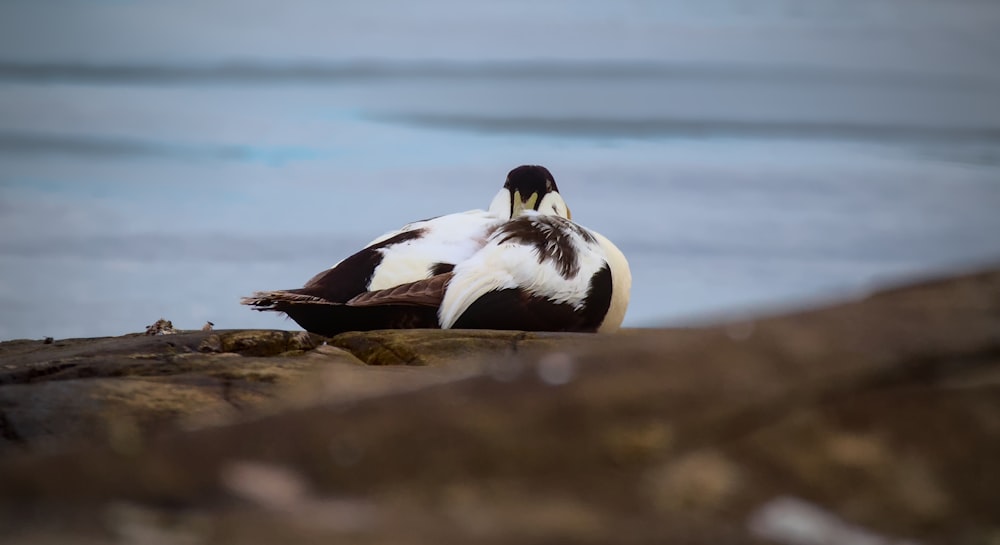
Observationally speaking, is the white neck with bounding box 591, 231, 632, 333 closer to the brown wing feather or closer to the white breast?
the white breast

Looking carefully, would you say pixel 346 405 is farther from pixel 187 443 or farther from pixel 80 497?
pixel 80 497

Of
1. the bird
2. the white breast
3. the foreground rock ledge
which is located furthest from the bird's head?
the foreground rock ledge

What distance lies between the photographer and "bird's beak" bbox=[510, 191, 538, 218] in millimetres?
7379

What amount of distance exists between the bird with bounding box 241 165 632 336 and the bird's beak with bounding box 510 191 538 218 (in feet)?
1.15

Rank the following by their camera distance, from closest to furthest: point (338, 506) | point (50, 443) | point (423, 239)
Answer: point (338, 506) < point (50, 443) < point (423, 239)

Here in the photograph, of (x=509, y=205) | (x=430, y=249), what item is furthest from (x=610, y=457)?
(x=509, y=205)

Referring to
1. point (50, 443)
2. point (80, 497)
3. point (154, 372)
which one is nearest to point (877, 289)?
point (80, 497)

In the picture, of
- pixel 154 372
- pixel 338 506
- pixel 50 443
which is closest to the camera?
pixel 338 506

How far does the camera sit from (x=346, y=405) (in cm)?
156

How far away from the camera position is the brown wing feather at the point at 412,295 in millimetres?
6305

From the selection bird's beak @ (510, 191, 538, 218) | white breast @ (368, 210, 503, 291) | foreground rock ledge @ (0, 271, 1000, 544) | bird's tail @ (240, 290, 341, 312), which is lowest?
foreground rock ledge @ (0, 271, 1000, 544)

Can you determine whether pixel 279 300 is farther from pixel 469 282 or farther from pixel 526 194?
pixel 526 194

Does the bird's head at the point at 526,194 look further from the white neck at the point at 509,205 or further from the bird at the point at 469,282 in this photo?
the bird at the point at 469,282

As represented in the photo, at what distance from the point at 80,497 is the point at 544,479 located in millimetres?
588
